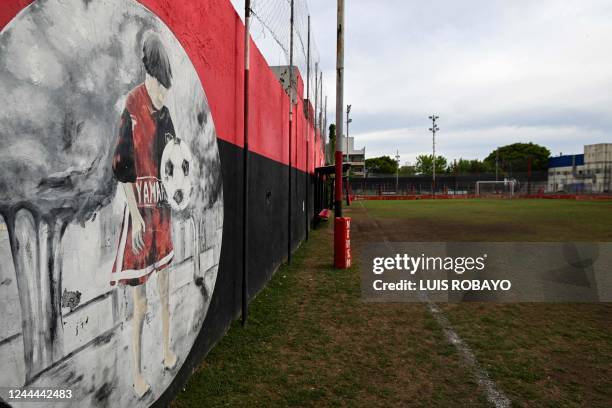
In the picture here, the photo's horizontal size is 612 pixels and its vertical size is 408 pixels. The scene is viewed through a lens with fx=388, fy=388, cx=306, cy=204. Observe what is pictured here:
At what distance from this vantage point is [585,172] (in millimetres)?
75062

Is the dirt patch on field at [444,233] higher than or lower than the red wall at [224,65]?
lower

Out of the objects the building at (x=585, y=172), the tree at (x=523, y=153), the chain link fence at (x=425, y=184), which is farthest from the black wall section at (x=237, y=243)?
the tree at (x=523, y=153)

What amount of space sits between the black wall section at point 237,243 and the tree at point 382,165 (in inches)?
4470

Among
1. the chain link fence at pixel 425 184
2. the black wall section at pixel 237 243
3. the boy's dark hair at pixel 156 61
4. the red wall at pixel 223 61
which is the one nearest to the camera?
the boy's dark hair at pixel 156 61

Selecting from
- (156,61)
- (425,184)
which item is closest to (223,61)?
(156,61)

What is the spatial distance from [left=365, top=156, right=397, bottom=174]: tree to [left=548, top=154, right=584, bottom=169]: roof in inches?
1650

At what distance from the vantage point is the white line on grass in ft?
11.3

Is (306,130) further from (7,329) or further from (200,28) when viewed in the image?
(7,329)

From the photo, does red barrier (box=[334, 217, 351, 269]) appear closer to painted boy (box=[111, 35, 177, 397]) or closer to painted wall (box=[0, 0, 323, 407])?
painted wall (box=[0, 0, 323, 407])

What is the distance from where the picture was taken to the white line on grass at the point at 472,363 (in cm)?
343

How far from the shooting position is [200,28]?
3.85 meters

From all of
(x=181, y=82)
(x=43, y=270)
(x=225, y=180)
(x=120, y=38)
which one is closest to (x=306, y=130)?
(x=225, y=180)

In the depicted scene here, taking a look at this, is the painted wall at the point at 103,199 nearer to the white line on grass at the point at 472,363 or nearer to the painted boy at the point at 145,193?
the painted boy at the point at 145,193

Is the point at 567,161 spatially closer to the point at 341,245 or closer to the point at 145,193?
the point at 341,245
